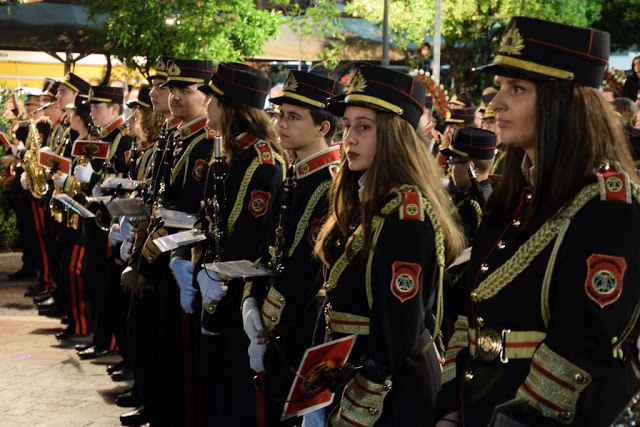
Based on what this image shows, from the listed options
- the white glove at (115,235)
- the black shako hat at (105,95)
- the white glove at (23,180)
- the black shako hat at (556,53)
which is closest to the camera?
the black shako hat at (556,53)

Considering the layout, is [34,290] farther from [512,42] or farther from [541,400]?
[541,400]

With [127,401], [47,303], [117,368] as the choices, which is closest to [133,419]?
[127,401]

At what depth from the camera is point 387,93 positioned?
3752 mm

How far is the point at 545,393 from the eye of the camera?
2.67 metres

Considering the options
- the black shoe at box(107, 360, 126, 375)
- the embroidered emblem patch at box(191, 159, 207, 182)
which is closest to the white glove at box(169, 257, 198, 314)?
the embroidered emblem patch at box(191, 159, 207, 182)

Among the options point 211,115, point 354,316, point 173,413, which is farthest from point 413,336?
point 173,413

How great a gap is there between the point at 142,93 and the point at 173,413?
11.0 feet

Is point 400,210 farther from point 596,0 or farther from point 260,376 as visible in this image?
point 596,0

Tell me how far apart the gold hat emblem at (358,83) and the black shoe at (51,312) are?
8275 millimetres

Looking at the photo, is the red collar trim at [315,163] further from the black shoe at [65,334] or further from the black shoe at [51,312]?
the black shoe at [51,312]

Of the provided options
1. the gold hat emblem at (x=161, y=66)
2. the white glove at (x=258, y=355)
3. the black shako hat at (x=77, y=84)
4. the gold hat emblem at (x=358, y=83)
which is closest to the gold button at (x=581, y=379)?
the gold hat emblem at (x=358, y=83)

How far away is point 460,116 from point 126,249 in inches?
174

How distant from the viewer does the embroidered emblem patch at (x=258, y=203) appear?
211 inches

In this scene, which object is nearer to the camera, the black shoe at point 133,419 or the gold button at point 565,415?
the gold button at point 565,415
